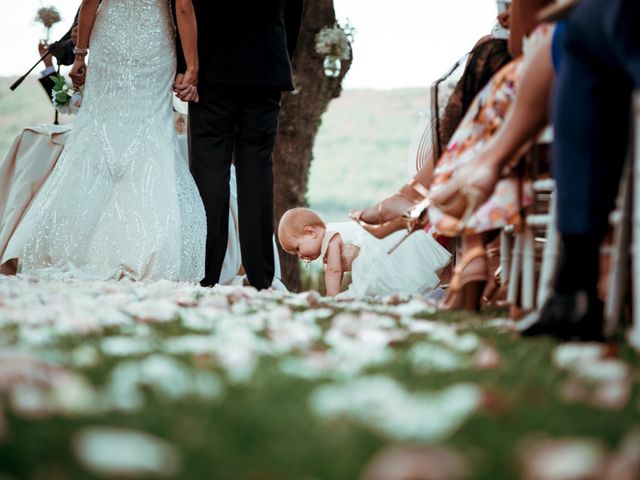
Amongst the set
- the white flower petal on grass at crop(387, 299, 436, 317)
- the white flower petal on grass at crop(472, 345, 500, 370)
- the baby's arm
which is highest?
the white flower petal on grass at crop(472, 345, 500, 370)

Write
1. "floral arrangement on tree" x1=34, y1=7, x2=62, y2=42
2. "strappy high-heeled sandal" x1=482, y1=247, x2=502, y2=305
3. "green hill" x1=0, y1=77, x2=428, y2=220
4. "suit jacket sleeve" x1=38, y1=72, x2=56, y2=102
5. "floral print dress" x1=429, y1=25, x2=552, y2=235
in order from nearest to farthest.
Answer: "floral print dress" x1=429, y1=25, x2=552, y2=235 < "strappy high-heeled sandal" x1=482, y1=247, x2=502, y2=305 < "suit jacket sleeve" x1=38, y1=72, x2=56, y2=102 < "floral arrangement on tree" x1=34, y1=7, x2=62, y2=42 < "green hill" x1=0, y1=77, x2=428, y2=220

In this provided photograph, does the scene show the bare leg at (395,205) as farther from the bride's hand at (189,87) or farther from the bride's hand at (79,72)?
the bride's hand at (79,72)

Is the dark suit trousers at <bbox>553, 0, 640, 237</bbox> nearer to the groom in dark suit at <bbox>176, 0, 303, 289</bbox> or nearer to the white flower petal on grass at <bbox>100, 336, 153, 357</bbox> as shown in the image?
the white flower petal on grass at <bbox>100, 336, 153, 357</bbox>

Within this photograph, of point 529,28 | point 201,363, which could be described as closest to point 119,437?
point 201,363

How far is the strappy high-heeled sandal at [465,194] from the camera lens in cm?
221

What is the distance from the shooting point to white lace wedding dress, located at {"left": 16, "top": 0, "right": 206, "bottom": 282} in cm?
442

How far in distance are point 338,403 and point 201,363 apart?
1.35 ft

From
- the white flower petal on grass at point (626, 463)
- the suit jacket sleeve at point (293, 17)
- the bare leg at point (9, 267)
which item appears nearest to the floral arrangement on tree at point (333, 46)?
the suit jacket sleeve at point (293, 17)

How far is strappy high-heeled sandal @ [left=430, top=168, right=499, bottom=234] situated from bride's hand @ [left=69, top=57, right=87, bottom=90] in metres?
3.03

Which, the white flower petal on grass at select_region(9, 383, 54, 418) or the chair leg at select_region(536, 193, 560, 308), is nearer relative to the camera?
the white flower petal on grass at select_region(9, 383, 54, 418)

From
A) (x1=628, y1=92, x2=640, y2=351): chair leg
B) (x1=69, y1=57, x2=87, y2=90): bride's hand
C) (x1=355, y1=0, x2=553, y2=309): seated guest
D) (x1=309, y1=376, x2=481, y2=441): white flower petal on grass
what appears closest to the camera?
(x1=309, y1=376, x2=481, y2=441): white flower petal on grass

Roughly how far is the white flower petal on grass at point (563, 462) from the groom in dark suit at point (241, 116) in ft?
11.6

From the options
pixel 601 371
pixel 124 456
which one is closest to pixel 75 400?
pixel 124 456

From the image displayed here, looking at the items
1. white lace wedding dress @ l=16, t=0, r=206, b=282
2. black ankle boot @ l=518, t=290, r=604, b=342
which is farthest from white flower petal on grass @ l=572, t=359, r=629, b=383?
white lace wedding dress @ l=16, t=0, r=206, b=282
